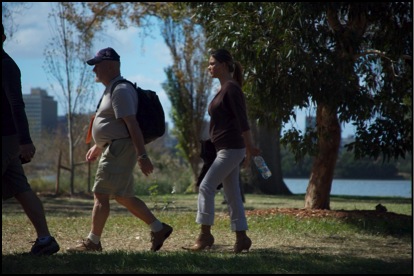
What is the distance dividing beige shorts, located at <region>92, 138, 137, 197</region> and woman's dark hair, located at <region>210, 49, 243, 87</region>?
1.30 m

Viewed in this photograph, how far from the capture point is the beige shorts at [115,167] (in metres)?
7.43

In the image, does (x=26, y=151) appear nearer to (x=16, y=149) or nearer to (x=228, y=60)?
(x=16, y=149)

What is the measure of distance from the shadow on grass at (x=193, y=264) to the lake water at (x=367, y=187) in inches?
474

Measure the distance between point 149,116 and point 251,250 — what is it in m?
1.86

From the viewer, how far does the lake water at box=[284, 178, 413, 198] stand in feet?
68.0

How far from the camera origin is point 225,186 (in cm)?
796

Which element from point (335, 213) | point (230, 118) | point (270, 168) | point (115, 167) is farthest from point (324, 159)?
point (270, 168)

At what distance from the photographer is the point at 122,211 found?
53.9 ft

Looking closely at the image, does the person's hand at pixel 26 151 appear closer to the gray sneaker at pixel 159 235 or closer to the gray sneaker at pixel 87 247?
the gray sneaker at pixel 87 247

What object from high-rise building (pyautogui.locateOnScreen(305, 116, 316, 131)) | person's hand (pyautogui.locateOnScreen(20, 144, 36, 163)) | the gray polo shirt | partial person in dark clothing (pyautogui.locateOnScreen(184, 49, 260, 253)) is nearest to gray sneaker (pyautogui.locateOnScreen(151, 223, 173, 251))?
partial person in dark clothing (pyautogui.locateOnScreen(184, 49, 260, 253))

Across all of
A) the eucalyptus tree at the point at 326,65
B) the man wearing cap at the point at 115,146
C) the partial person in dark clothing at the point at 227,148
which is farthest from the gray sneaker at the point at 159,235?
the eucalyptus tree at the point at 326,65

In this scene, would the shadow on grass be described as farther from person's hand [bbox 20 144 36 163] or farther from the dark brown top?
the dark brown top

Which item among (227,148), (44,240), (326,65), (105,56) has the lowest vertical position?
(44,240)

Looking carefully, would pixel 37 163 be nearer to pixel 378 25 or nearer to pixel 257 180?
pixel 257 180
